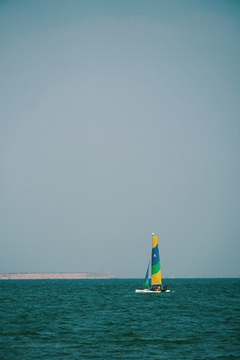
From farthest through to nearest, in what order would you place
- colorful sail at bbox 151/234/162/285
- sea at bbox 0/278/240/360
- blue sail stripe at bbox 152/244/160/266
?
blue sail stripe at bbox 152/244/160/266 < colorful sail at bbox 151/234/162/285 < sea at bbox 0/278/240/360

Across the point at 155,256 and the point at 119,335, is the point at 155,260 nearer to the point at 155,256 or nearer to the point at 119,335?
the point at 155,256

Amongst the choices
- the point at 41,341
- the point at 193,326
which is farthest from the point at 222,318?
the point at 41,341

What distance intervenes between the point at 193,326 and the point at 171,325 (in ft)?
6.85

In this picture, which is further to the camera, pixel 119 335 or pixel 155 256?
pixel 155 256

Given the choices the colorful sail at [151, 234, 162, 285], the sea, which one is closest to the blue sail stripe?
the colorful sail at [151, 234, 162, 285]

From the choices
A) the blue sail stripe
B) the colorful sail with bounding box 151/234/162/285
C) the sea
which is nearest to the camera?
the sea

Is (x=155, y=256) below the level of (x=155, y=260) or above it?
above

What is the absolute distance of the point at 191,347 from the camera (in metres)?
25.6

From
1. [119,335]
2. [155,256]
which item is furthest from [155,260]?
[119,335]

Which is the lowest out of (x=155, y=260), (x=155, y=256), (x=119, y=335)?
(x=119, y=335)

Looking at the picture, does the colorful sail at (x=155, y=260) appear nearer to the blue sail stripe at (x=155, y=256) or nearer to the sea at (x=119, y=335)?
the blue sail stripe at (x=155, y=256)

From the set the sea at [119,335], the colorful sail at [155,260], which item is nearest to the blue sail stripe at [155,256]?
the colorful sail at [155,260]

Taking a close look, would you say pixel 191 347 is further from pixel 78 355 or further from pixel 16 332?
pixel 16 332

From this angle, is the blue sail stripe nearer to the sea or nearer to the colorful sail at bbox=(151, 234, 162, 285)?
the colorful sail at bbox=(151, 234, 162, 285)
